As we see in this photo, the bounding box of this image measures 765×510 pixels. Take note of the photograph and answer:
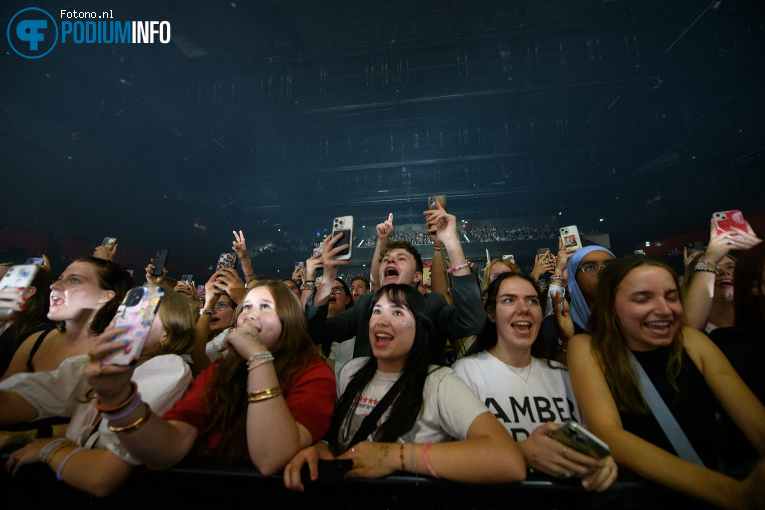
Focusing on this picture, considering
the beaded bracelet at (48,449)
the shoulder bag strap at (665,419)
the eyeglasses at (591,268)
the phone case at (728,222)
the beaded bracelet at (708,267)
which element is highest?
the phone case at (728,222)

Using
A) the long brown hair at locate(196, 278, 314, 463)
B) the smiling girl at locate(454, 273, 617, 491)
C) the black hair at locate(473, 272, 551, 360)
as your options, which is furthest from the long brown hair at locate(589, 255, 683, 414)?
the long brown hair at locate(196, 278, 314, 463)

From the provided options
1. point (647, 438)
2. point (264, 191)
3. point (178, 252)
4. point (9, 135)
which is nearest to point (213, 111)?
point (9, 135)

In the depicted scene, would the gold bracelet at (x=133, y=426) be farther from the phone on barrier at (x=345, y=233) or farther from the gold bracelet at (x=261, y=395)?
the phone on barrier at (x=345, y=233)

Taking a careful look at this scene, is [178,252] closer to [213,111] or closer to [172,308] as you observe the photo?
[213,111]

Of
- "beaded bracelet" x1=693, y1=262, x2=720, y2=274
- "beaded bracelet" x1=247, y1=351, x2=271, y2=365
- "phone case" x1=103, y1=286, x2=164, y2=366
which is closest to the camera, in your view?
"phone case" x1=103, y1=286, x2=164, y2=366

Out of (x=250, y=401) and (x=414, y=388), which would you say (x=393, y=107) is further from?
(x=250, y=401)

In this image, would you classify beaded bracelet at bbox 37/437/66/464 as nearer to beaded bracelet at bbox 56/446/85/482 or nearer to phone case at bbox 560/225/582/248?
beaded bracelet at bbox 56/446/85/482

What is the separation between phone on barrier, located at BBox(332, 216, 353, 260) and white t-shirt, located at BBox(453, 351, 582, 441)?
94cm

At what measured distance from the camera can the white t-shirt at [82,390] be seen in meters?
1.17

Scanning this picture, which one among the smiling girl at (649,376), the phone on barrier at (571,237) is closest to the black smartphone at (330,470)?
the smiling girl at (649,376)

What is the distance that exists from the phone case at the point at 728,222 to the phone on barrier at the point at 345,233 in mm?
2215

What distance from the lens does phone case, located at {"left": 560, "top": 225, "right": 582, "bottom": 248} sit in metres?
2.93

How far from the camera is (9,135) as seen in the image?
7.07 metres

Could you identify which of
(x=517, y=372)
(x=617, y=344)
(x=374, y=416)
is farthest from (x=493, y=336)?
(x=374, y=416)
